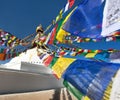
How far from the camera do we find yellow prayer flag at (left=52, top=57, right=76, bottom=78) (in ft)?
15.2

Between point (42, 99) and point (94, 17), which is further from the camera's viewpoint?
point (42, 99)

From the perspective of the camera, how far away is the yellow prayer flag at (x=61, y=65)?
4.62m

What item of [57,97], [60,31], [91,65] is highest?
[60,31]

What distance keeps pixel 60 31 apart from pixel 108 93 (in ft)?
7.81

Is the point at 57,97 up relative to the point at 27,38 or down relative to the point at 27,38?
down

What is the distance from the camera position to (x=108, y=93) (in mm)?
3215

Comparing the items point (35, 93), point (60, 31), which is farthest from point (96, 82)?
point (35, 93)

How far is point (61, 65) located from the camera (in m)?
4.86

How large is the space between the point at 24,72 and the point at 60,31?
2056 millimetres

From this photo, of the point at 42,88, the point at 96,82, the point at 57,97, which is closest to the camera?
the point at 96,82

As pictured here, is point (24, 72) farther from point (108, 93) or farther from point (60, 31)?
point (108, 93)

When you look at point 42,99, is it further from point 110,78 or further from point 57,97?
point 110,78

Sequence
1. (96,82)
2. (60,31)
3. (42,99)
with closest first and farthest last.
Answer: (96,82) → (60,31) → (42,99)

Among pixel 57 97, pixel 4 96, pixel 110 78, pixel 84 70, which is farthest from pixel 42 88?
pixel 110 78
